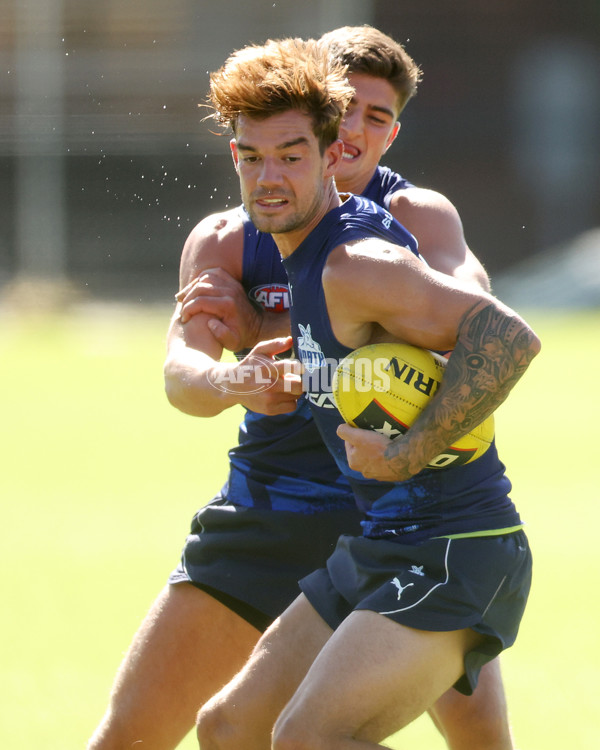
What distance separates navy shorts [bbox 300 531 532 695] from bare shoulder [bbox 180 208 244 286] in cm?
131

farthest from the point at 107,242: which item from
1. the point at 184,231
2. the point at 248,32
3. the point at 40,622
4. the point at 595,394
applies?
the point at 40,622

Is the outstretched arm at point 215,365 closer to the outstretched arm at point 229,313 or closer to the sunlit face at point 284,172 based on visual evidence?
the outstretched arm at point 229,313

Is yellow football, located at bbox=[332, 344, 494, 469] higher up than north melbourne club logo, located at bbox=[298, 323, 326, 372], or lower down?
lower down

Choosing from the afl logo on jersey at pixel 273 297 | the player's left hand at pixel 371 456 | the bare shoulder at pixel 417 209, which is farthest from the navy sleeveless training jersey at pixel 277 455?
the player's left hand at pixel 371 456

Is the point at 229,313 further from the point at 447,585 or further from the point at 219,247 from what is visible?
the point at 447,585

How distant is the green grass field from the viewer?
17.5 feet

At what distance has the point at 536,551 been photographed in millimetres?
8172

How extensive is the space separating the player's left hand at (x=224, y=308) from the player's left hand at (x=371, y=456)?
0.96 metres

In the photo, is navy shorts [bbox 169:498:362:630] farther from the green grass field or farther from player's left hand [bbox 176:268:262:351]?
the green grass field

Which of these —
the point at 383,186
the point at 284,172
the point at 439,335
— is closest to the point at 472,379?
the point at 439,335

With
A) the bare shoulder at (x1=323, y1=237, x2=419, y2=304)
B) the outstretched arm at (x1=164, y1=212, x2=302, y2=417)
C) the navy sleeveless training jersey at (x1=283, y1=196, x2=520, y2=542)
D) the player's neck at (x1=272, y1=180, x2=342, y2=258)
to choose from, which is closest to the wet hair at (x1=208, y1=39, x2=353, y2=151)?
Result: the player's neck at (x1=272, y1=180, x2=342, y2=258)

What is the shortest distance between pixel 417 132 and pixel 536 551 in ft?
54.2

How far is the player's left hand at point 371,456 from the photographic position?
330cm

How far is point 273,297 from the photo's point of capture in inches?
171
